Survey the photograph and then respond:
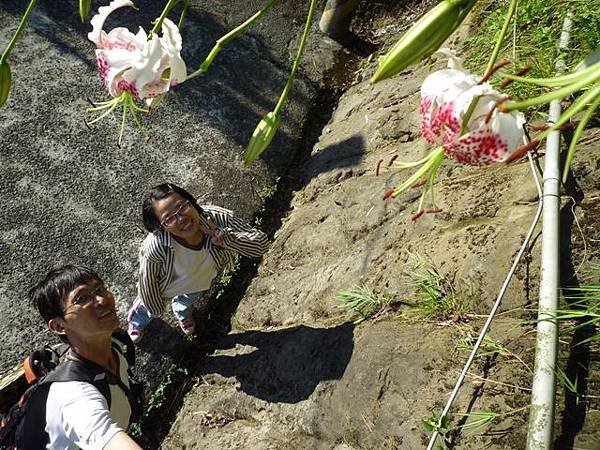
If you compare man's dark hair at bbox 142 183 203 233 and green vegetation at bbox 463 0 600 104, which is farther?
man's dark hair at bbox 142 183 203 233

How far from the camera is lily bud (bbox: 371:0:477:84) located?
1.63 ft

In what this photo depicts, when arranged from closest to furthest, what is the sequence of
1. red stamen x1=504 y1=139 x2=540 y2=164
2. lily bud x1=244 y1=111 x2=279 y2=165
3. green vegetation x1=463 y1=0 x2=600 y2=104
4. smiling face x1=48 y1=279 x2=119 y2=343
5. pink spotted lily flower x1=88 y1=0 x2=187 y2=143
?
red stamen x1=504 y1=139 x2=540 y2=164, pink spotted lily flower x1=88 y1=0 x2=187 y2=143, lily bud x1=244 y1=111 x2=279 y2=165, smiling face x1=48 y1=279 x2=119 y2=343, green vegetation x1=463 y1=0 x2=600 y2=104

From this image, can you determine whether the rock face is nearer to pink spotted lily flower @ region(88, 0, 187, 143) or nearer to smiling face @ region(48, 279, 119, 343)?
smiling face @ region(48, 279, 119, 343)

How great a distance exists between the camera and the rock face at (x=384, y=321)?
1272 millimetres

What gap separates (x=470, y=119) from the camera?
52cm

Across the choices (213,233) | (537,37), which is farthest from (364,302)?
(537,37)

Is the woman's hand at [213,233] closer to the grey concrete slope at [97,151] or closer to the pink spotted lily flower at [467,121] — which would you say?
the grey concrete slope at [97,151]

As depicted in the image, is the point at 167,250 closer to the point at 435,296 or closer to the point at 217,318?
the point at 217,318

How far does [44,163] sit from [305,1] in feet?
4.76

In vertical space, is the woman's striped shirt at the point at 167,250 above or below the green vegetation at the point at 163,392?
above

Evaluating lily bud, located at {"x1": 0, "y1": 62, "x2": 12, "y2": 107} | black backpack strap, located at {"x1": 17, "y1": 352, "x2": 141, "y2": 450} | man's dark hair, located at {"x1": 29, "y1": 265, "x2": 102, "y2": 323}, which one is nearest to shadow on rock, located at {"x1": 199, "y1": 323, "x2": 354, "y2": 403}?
black backpack strap, located at {"x1": 17, "y1": 352, "x2": 141, "y2": 450}

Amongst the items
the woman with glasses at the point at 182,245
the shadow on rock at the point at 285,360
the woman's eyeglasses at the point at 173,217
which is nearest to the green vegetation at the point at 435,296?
the shadow on rock at the point at 285,360

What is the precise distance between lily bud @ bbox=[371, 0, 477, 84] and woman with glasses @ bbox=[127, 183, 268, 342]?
1177 mm

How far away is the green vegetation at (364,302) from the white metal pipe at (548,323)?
1.87ft
